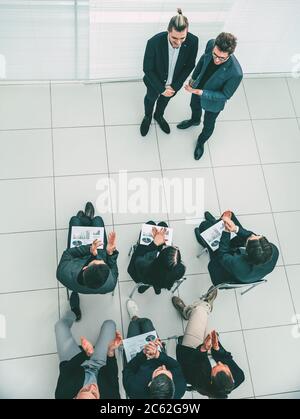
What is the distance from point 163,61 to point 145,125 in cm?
101

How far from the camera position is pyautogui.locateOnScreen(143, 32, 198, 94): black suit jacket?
3648mm

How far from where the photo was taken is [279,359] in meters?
4.11

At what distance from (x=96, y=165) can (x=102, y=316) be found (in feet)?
5.53

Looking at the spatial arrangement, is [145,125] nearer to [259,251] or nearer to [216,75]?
[216,75]

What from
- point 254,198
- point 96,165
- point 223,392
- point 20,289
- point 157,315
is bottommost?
point 223,392

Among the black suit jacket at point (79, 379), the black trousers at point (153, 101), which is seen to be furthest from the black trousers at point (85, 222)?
the black trousers at point (153, 101)

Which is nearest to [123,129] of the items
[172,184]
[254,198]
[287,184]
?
[172,184]

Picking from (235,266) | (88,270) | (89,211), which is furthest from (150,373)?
(89,211)

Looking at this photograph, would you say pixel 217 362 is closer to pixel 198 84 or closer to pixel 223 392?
pixel 223 392

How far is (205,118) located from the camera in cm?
434

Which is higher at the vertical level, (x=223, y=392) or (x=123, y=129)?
(x=123, y=129)

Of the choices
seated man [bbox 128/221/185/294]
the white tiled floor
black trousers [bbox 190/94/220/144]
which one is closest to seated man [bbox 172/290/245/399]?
the white tiled floor

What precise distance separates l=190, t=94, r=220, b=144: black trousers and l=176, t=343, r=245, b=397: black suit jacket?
2.29 m

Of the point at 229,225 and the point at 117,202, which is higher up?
the point at 117,202
